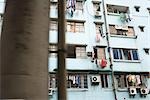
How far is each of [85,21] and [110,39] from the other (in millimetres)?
1537

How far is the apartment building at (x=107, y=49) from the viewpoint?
11.5 m

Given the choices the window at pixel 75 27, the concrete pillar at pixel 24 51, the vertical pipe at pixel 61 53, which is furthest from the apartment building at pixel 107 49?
the concrete pillar at pixel 24 51

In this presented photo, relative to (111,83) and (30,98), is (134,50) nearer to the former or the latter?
(111,83)

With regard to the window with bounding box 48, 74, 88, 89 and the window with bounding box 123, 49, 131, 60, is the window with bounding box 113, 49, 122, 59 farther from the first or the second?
the window with bounding box 48, 74, 88, 89

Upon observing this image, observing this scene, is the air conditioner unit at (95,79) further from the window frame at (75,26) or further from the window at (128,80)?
the window frame at (75,26)

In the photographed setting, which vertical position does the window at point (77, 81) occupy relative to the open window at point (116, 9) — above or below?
below

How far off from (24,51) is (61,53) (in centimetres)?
22

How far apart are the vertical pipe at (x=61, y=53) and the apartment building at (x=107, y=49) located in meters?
9.75

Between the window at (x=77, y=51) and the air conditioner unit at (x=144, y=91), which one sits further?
the window at (x=77, y=51)

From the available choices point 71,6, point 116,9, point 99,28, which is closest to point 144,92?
point 99,28

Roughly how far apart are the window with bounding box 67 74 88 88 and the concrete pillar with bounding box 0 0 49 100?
1059 centimetres

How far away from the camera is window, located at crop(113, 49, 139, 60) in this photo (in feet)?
41.5

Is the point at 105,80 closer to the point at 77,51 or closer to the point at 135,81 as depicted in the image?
the point at 135,81

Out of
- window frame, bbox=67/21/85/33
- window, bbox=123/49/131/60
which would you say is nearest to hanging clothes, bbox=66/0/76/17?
window frame, bbox=67/21/85/33
